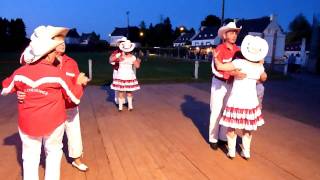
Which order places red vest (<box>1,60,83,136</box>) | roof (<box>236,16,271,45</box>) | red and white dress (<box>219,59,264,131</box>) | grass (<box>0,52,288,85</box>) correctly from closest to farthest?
red vest (<box>1,60,83,136</box>)
red and white dress (<box>219,59,264,131</box>)
grass (<box>0,52,288,85</box>)
roof (<box>236,16,271,45</box>)

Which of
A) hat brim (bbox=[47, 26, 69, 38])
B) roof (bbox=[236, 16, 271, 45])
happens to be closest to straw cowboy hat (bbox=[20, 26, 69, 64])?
hat brim (bbox=[47, 26, 69, 38])

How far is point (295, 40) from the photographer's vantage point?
73000 millimetres

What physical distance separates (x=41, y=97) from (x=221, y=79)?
3.07 meters

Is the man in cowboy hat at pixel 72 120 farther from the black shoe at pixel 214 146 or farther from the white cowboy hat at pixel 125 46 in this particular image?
the white cowboy hat at pixel 125 46

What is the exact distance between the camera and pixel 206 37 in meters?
79.3

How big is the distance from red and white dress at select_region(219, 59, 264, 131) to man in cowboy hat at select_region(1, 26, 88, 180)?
7.53 feet

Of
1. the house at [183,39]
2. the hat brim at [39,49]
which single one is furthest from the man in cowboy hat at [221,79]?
the house at [183,39]

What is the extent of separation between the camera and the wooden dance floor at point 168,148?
15.7 feet

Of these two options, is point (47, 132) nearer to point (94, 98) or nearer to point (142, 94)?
point (94, 98)

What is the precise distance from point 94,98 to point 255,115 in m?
7.26

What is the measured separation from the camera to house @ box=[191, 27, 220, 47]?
75.9m

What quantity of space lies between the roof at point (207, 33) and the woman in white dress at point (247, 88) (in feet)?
237

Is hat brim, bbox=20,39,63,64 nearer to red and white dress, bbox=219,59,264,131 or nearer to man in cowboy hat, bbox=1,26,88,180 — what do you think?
man in cowboy hat, bbox=1,26,88,180

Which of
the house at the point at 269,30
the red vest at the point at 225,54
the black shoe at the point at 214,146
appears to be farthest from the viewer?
the house at the point at 269,30
